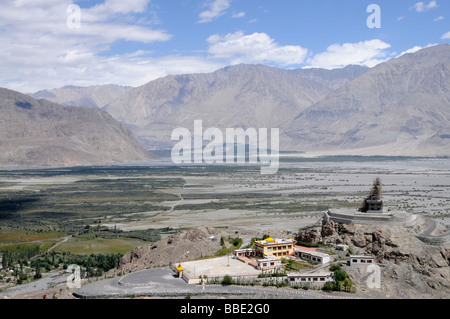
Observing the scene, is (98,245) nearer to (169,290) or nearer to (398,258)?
(169,290)

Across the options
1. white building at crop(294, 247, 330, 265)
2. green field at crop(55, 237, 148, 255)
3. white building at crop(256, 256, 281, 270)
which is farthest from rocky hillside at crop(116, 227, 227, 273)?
green field at crop(55, 237, 148, 255)

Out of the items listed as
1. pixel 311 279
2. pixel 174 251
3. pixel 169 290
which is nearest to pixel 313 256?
pixel 311 279

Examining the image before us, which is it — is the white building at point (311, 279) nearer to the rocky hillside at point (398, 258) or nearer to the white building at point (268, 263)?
the rocky hillside at point (398, 258)

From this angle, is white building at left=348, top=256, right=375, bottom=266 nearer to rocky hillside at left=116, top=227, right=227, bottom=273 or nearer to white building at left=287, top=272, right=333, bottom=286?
white building at left=287, top=272, right=333, bottom=286

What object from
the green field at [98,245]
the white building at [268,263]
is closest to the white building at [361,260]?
the white building at [268,263]
